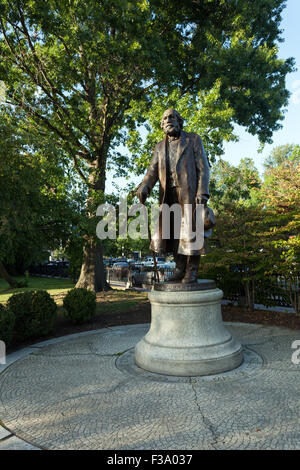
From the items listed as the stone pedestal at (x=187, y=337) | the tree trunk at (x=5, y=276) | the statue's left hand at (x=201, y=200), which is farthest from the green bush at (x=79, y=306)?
the statue's left hand at (x=201, y=200)

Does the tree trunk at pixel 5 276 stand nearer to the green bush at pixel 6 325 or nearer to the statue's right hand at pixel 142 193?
the green bush at pixel 6 325

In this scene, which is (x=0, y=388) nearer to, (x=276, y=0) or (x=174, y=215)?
(x=174, y=215)

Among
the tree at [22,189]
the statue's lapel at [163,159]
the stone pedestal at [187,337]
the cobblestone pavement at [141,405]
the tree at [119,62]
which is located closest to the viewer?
the cobblestone pavement at [141,405]

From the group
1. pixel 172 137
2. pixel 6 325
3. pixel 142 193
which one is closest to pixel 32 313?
pixel 6 325

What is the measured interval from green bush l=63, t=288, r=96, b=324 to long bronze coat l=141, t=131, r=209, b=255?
12.8 feet

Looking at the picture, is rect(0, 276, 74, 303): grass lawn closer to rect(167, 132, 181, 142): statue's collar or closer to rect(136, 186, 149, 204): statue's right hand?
rect(136, 186, 149, 204): statue's right hand

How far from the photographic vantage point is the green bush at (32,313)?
661 cm

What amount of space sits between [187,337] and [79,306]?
14.9ft

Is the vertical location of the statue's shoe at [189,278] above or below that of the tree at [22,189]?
below

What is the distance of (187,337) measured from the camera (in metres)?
4.61

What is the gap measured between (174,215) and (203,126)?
835 cm
